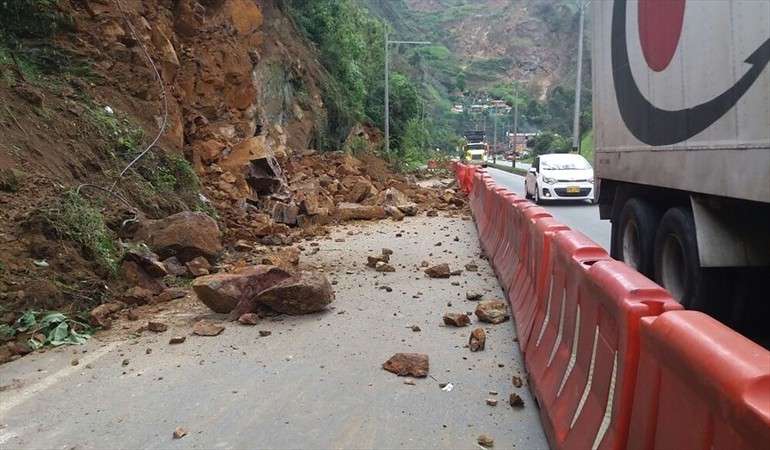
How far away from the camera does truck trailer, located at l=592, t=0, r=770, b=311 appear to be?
4.27 m

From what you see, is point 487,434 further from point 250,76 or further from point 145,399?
point 250,76

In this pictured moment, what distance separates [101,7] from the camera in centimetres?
1179

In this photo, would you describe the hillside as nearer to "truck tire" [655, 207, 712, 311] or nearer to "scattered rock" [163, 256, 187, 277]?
"scattered rock" [163, 256, 187, 277]

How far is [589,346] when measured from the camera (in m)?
3.10

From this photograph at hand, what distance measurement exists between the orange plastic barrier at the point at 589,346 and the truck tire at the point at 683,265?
4.56ft

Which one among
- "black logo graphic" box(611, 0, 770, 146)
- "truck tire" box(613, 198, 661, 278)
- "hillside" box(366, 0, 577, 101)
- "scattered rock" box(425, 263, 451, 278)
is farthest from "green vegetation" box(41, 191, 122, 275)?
"hillside" box(366, 0, 577, 101)

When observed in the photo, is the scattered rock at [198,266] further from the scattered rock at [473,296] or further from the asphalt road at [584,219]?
the asphalt road at [584,219]

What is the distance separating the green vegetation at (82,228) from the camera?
22.2 feet

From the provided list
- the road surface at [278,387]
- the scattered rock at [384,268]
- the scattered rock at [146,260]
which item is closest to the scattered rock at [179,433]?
the road surface at [278,387]

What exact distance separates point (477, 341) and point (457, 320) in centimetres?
70

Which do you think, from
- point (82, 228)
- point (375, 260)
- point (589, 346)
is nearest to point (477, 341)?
point (589, 346)

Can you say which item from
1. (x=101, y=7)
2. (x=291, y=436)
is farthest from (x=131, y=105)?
(x=291, y=436)

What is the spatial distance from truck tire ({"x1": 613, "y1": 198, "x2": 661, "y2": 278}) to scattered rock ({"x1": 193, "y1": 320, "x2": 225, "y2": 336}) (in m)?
4.24

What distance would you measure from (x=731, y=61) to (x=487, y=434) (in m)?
3.13
